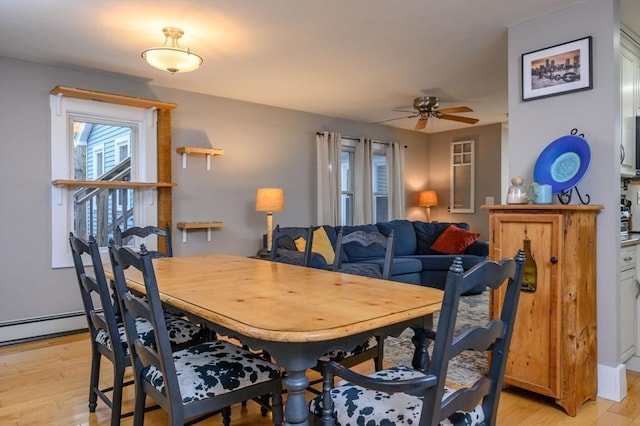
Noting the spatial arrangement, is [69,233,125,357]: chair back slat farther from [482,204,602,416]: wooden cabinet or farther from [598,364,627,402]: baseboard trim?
[598,364,627,402]: baseboard trim

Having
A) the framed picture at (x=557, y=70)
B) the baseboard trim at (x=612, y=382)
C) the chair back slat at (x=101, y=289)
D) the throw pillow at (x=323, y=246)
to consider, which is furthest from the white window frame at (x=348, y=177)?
the chair back slat at (x=101, y=289)

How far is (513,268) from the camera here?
124cm

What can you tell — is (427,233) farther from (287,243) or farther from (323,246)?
(287,243)

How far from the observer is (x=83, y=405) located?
2504mm

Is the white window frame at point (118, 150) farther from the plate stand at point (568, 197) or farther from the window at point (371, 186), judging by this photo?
the plate stand at point (568, 197)

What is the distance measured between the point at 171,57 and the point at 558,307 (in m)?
2.82

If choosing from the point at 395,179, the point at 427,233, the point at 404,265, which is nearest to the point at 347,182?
the point at 395,179

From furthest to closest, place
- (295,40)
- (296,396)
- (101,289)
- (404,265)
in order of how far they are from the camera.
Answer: (404,265) → (295,40) → (101,289) → (296,396)

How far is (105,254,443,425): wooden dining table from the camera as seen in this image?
1296 mm

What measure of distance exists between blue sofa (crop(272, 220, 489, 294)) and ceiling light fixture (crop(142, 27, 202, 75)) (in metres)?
2.65

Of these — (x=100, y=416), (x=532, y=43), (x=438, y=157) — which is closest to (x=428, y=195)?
(x=438, y=157)

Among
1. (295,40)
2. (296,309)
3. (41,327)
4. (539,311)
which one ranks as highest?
(295,40)

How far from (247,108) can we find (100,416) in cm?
369

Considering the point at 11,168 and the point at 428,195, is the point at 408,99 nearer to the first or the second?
the point at 428,195
